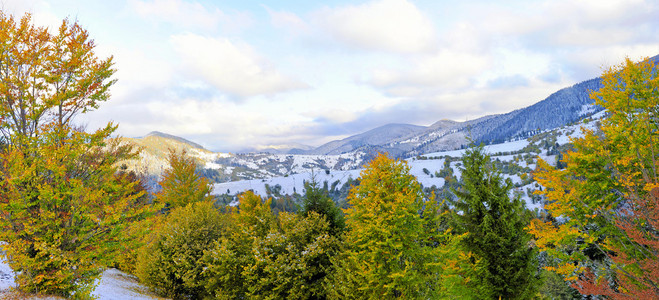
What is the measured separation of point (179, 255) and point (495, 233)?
18229 mm

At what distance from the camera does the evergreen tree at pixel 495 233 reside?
13.8 meters

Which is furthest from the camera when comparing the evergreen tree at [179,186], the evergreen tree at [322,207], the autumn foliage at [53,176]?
the evergreen tree at [179,186]

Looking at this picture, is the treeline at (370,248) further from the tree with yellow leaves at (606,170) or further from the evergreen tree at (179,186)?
the evergreen tree at (179,186)

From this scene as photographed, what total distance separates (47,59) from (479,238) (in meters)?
19.8

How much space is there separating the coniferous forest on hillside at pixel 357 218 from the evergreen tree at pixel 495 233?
6cm

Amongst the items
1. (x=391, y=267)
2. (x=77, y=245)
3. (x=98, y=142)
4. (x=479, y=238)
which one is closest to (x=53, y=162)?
(x=98, y=142)

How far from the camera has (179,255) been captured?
20016 millimetres

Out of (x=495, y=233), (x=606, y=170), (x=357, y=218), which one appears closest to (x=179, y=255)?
(x=357, y=218)

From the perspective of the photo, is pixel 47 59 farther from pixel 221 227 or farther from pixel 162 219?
pixel 162 219

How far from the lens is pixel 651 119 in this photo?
14.6m

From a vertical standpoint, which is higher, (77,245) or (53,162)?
(53,162)

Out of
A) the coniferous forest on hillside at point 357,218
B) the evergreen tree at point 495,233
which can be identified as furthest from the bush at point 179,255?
the evergreen tree at point 495,233

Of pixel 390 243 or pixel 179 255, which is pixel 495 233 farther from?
pixel 179 255

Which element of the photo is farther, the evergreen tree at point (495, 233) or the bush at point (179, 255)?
the bush at point (179, 255)
